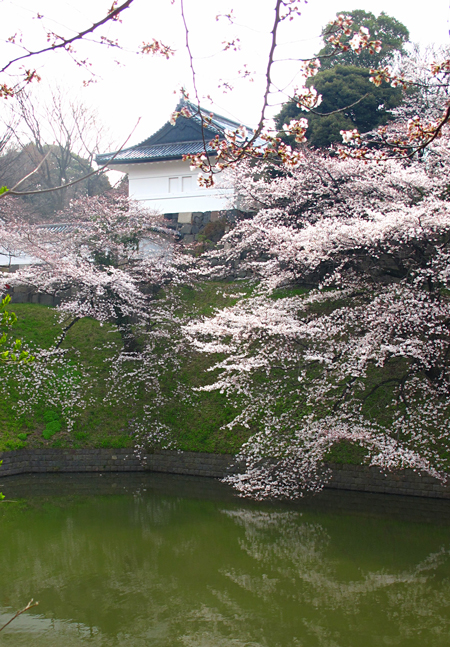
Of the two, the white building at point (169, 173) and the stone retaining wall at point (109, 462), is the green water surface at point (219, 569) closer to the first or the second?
the stone retaining wall at point (109, 462)

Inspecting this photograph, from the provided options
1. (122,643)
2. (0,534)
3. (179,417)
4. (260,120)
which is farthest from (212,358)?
(260,120)

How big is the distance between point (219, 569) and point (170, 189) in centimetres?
1248

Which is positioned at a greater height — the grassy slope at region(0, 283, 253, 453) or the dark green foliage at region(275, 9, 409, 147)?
the dark green foliage at region(275, 9, 409, 147)

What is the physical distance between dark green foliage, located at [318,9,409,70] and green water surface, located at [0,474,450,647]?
12922 mm

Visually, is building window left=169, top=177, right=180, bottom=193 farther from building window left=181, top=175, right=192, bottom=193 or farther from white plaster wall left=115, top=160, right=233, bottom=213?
building window left=181, top=175, right=192, bottom=193

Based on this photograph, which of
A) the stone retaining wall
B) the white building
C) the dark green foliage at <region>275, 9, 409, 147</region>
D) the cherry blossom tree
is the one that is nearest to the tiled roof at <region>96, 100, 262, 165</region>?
the white building

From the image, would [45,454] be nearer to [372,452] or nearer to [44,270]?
[44,270]

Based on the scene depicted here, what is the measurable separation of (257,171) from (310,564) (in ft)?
32.5

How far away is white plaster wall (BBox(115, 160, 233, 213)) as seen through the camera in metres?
15.7

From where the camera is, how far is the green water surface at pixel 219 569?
176 inches

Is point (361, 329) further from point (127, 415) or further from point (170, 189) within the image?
point (170, 189)

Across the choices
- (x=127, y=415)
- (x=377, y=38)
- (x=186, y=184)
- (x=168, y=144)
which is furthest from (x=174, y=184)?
(x=127, y=415)

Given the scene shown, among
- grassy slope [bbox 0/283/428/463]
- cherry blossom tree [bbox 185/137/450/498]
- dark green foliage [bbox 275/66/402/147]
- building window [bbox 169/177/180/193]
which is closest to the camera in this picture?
cherry blossom tree [bbox 185/137/450/498]

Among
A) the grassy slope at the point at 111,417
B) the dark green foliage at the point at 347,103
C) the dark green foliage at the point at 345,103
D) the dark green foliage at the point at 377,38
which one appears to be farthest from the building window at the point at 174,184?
the dark green foliage at the point at 377,38
